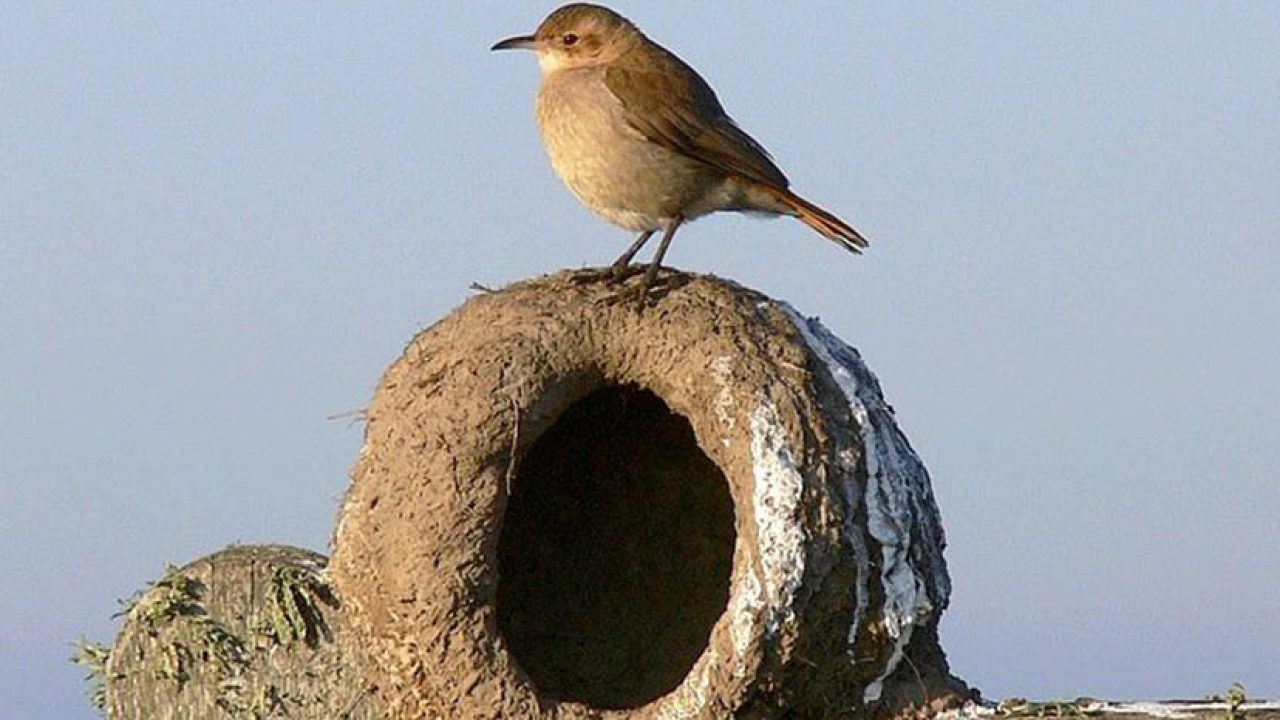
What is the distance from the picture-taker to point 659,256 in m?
10.7

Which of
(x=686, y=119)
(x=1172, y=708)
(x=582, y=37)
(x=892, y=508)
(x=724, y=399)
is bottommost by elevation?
(x=1172, y=708)

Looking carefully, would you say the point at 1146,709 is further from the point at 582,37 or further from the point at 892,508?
the point at 582,37

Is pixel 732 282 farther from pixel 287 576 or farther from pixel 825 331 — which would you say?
pixel 287 576

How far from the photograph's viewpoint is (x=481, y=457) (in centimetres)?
1027

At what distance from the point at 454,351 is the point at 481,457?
18.0 inches

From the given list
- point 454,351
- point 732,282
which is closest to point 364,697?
point 454,351

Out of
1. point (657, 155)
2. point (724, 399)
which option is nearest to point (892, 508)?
point (724, 399)

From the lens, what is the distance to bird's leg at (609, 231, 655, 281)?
34.8 feet

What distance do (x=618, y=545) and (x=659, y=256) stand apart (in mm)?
1621

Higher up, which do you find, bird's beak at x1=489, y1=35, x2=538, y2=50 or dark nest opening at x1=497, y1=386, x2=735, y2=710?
bird's beak at x1=489, y1=35, x2=538, y2=50

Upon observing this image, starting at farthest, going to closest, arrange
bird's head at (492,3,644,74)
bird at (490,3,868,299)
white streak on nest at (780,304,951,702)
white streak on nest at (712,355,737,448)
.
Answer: bird's head at (492,3,644,74), bird at (490,3,868,299), white streak on nest at (780,304,951,702), white streak on nest at (712,355,737,448)

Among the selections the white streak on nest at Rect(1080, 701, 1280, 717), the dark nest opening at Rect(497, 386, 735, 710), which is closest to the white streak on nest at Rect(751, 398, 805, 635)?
the white streak on nest at Rect(1080, 701, 1280, 717)

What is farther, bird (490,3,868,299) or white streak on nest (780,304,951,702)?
bird (490,3,868,299)

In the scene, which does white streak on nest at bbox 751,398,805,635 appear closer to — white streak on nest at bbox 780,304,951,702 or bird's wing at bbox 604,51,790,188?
white streak on nest at bbox 780,304,951,702
